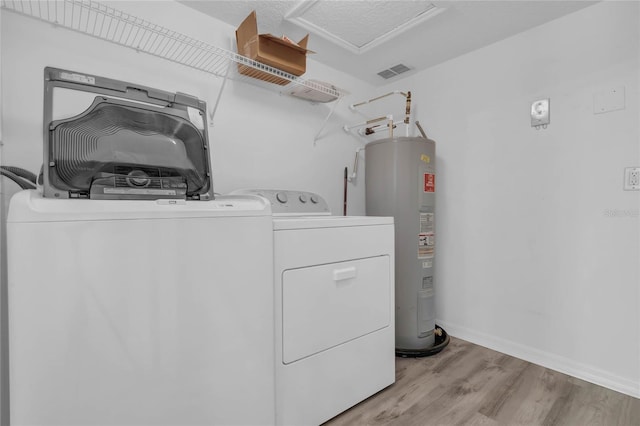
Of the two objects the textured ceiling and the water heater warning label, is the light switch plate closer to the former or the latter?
the textured ceiling

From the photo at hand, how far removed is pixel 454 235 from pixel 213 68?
2.08 m

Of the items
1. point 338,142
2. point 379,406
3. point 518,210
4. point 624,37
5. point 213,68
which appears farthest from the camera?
point 338,142

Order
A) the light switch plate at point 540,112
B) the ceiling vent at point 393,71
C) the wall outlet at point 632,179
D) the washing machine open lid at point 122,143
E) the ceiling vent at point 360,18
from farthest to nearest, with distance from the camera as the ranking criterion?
the ceiling vent at point 393,71
the light switch plate at point 540,112
the ceiling vent at point 360,18
the wall outlet at point 632,179
the washing machine open lid at point 122,143

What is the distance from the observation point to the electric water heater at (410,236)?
2.07 m

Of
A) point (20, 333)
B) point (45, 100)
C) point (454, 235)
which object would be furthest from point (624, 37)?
point (20, 333)

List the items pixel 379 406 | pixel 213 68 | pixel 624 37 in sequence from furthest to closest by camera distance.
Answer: pixel 213 68 → pixel 624 37 → pixel 379 406

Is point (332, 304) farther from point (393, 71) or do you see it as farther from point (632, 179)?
point (393, 71)

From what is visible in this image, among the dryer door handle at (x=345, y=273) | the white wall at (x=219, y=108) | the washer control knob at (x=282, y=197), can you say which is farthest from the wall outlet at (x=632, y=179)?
the washer control knob at (x=282, y=197)

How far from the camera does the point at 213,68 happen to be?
72.4 inches

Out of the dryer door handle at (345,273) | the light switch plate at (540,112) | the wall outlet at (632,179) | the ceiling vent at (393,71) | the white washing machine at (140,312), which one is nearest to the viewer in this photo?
the white washing machine at (140,312)

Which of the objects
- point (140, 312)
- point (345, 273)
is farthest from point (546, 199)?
point (140, 312)

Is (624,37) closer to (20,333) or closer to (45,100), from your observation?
(45,100)

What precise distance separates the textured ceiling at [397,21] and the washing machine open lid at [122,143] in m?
0.97

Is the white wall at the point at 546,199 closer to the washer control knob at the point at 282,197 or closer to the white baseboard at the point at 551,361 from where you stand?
the white baseboard at the point at 551,361
